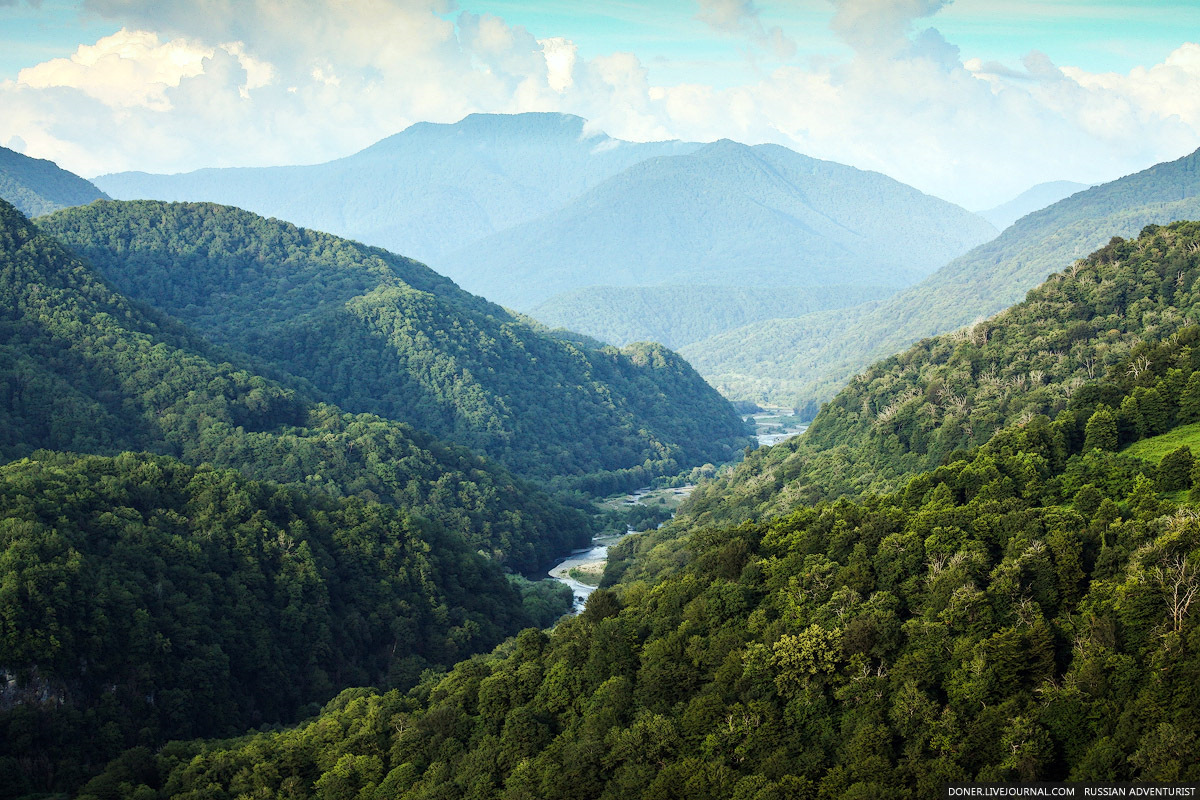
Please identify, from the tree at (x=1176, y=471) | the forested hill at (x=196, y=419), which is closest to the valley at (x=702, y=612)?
the tree at (x=1176, y=471)

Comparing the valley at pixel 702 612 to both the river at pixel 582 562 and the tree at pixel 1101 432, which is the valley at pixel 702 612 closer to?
the tree at pixel 1101 432

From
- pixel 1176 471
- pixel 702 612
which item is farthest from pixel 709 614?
pixel 1176 471

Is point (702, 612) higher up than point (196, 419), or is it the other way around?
point (196, 419)

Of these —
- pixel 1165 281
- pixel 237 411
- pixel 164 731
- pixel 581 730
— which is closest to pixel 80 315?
pixel 237 411

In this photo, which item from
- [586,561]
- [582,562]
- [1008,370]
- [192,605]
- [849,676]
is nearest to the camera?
[849,676]

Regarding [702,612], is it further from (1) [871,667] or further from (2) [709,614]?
(1) [871,667]

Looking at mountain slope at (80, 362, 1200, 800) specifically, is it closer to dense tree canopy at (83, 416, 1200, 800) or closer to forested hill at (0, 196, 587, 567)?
dense tree canopy at (83, 416, 1200, 800)
